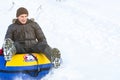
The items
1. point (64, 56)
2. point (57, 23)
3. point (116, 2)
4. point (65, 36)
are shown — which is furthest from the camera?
point (116, 2)

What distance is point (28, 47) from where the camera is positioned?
656cm

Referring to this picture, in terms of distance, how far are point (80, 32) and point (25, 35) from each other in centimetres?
281

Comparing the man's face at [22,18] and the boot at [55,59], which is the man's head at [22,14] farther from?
the boot at [55,59]

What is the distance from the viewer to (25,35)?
21.9 ft

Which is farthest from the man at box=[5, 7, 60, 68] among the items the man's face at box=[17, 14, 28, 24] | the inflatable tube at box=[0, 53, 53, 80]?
the inflatable tube at box=[0, 53, 53, 80]

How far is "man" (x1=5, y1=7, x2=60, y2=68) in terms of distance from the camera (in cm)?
643

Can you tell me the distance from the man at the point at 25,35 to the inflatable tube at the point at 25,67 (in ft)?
0.88

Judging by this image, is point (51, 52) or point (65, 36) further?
point (65, 36)

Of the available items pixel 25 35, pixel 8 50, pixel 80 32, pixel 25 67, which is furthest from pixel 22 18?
pixel 80 32

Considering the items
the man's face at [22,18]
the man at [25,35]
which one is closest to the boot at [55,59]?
the man at [25,35]

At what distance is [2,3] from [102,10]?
3.19m

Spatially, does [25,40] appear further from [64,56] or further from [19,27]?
[64,56]

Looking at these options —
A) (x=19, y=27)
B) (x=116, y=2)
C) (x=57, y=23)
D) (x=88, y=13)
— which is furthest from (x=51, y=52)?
(x=116, y=2)

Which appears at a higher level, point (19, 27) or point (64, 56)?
point (19, 27)
